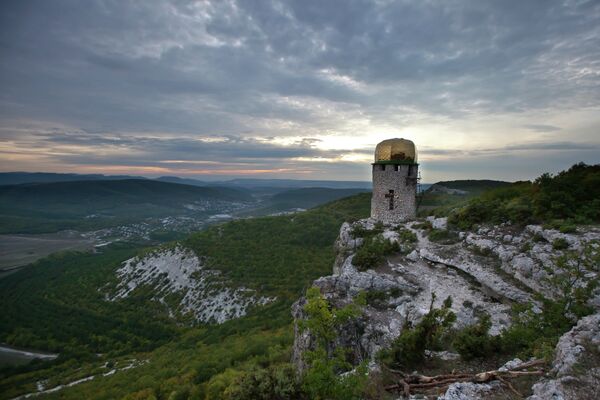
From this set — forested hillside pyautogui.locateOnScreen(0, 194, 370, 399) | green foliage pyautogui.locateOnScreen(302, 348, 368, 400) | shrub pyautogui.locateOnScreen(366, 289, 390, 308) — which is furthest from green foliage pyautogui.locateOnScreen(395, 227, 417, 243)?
green foliage pyautogui.locateOnScreen(302, 348, 368, 400)

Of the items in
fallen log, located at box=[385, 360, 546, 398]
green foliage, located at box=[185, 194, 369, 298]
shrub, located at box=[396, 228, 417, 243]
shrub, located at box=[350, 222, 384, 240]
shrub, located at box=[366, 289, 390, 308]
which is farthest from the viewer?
green foliage, located at box=[185, 194, 369, 298]

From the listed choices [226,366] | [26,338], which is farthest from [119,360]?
[26,338]

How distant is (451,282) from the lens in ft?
50.5

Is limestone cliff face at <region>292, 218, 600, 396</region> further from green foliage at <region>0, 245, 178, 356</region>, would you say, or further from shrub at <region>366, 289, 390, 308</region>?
green foliage at <region>0, 245, 178, 356</region>

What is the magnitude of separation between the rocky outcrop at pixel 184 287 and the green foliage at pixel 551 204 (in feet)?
117

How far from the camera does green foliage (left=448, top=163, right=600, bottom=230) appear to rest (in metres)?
15.4

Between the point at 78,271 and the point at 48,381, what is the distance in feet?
191

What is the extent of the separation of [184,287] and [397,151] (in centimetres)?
4801

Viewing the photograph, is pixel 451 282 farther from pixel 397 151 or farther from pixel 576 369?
pixel 397 151

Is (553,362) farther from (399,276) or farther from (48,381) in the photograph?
(48,381)

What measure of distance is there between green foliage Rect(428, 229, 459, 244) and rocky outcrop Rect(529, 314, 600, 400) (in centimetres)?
1041

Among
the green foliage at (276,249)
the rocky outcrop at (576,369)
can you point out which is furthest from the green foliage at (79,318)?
the rocky outcrop at (576,369)

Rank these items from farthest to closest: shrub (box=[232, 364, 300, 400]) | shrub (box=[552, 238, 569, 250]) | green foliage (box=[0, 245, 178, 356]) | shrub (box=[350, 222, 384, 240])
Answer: green foliage (box=[0, 245, 178, 356]), shrub (box=[350, 222, 384, 240]), shrub (box=[552, 238, 569, 250]), shrub (box=[232, 364, 300, 400])

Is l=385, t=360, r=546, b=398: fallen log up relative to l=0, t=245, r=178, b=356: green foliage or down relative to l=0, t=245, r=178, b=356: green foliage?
up
